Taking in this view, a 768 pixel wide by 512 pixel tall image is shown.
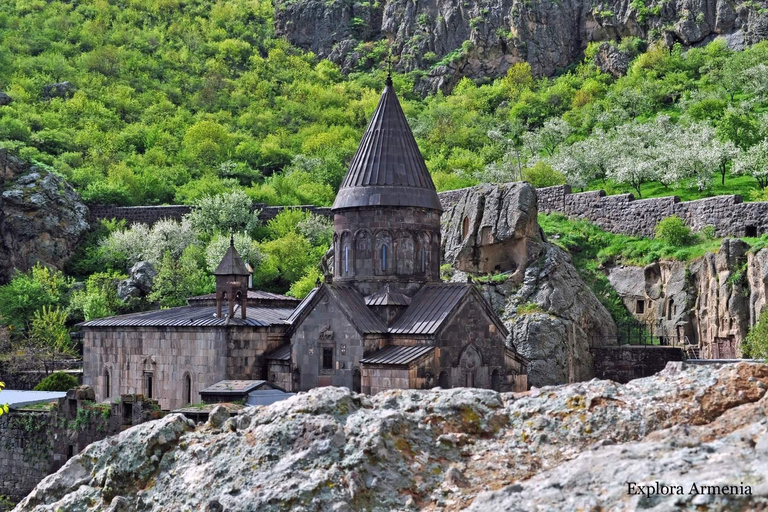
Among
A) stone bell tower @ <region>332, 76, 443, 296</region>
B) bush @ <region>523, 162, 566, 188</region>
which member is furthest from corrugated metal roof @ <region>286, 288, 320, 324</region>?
bush @ <region>523, 162, 566, 188</region>

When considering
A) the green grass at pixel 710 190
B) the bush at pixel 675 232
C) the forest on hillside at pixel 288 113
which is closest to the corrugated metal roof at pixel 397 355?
the bush at pixel 675 232

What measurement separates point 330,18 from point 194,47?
13413 millimetres

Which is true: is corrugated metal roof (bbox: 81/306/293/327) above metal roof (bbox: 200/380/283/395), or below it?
above

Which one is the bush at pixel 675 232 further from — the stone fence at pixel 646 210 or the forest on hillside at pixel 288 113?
the forest on hillside at pixel 288 113

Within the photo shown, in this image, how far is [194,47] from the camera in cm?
10738

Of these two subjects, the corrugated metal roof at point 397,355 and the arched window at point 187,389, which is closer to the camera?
the corrugated metal roof at point 397,355

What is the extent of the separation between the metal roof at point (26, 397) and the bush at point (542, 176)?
26.3 metres

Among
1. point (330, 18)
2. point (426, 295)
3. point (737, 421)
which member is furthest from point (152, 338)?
point (330, 18)

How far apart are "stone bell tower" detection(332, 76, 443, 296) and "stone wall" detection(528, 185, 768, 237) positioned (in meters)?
15.9

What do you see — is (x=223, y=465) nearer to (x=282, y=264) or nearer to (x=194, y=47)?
(x=282, y=264)

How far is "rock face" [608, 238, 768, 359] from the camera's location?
3850 cm

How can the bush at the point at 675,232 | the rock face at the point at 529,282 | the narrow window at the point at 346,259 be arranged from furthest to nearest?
the bush at the point at 675,232 < the rock face at the point at 529,282 < the narrow window at the point at 346,259

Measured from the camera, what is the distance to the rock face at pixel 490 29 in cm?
8306

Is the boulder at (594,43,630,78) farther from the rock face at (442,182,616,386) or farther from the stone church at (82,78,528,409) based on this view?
the stone church at (82,78,528,409)
